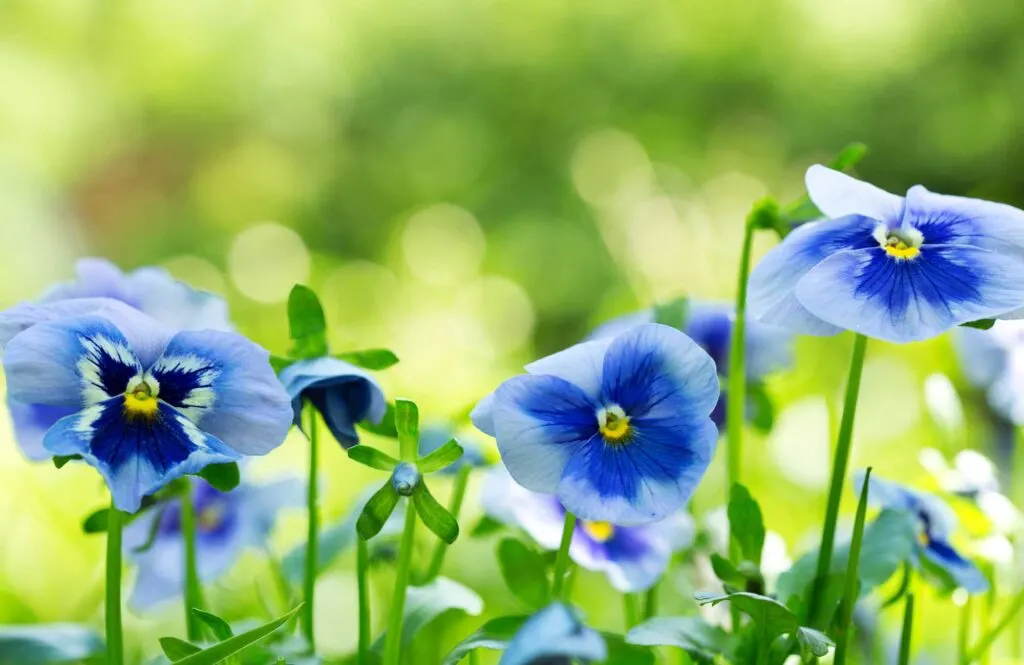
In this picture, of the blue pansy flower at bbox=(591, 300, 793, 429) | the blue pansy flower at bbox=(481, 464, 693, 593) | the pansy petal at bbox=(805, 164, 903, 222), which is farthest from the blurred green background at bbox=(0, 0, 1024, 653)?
the pansy petal at bbox=(805, 164, 903, 222)

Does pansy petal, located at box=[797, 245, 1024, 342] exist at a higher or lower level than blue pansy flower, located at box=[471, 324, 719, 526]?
higher

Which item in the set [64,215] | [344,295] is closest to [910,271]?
[344,295]

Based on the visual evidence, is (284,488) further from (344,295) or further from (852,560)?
(344,295)

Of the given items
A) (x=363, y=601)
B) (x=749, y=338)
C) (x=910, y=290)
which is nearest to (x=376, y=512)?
(x=363, y=601)

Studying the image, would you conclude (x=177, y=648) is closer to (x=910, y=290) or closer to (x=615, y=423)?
(x=615, y=423)

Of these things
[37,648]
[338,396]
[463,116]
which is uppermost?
[463,116]

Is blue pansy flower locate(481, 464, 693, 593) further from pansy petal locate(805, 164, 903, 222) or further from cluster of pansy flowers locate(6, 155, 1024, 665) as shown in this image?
pansy petal locate(805, 164, 903, 222)
